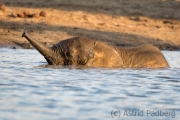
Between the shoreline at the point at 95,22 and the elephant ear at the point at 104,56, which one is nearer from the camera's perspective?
the elephant ear at the point at 104,56

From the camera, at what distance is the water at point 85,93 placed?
6875 millimetres

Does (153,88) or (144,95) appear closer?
(144,95)

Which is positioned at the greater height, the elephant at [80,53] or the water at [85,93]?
the elephant at [80,53]

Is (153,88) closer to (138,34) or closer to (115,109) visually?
(115,109)

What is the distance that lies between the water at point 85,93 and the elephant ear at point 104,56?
1.01ft

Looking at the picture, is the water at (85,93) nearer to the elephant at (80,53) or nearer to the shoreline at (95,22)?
the elephant at (80,53)

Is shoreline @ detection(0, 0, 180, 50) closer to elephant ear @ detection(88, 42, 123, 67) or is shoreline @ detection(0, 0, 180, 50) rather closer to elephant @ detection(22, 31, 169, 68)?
elephant @ detection(22, 31, 169, 68)

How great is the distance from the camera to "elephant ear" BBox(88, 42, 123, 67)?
1070 centimetres

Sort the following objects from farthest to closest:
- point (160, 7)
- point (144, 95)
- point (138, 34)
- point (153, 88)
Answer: point (160, 7) → point (138, 34) → point (153, 88) → point (144, 95)

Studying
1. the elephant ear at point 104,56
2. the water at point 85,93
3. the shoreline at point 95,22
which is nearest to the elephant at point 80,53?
the elephant ear at point 104,56

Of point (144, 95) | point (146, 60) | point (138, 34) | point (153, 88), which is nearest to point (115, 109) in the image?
point (144, 95)

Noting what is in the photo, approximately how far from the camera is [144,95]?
27.0 feet

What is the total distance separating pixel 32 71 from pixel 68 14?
8502 millimetres

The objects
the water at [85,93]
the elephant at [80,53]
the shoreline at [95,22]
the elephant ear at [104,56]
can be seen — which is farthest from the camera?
the shoreline at [95,22]
